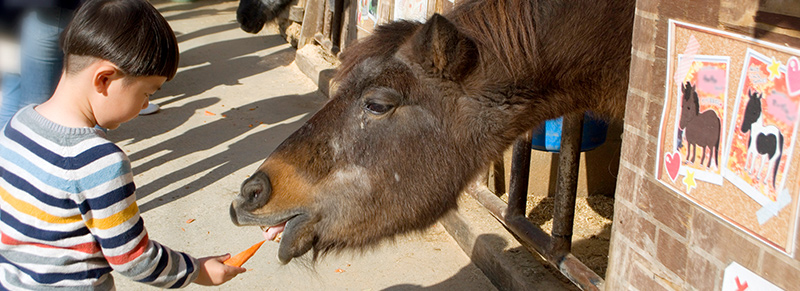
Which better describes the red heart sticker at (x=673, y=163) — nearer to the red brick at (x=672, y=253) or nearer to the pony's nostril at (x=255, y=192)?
the red brick at (x=672, y=253)

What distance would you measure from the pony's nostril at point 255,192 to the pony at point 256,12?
19.9ft

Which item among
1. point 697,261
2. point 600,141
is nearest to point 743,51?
point 697,261

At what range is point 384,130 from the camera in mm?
2473

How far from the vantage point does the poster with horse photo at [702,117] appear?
1814 mm

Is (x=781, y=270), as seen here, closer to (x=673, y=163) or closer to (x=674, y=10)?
(x=673, y=163)

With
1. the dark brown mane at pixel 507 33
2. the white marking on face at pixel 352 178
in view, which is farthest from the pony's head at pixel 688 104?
the white marking on face at pixel 352 178

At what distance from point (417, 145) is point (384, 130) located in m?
0.14

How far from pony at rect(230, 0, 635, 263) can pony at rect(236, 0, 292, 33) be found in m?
5.84

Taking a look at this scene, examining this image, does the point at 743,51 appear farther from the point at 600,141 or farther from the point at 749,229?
the point at 600,141

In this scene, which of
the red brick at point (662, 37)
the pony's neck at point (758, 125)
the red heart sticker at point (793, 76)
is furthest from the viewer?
the red brick at point (662, 37)

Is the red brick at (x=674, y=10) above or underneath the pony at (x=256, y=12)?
above

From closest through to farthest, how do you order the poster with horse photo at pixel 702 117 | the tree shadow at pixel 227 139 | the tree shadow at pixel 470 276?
the poster with horse photo at pixel 702 117 < the tree shadow at pixel 470 276 < the tree shadow at pixel 227 139

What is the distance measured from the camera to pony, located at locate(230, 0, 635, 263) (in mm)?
2338

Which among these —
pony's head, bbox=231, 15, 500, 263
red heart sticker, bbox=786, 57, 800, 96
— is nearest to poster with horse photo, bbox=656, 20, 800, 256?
red heart sticker, bbox=786, 57, 800, 96
